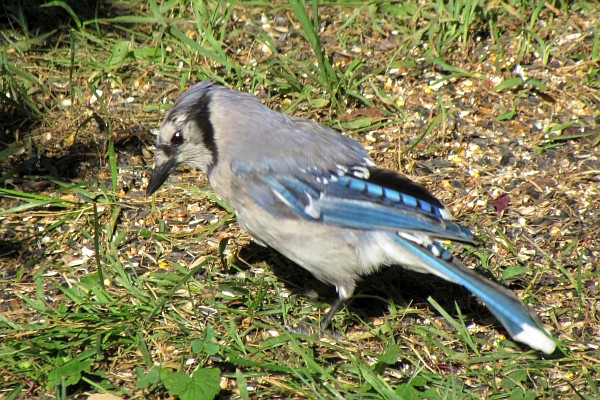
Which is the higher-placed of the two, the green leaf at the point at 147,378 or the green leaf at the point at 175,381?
the green leaf at the point at 175,381

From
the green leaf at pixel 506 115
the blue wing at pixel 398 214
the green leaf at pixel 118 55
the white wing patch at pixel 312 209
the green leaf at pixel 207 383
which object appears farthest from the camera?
the green leaf at pixel 118 55

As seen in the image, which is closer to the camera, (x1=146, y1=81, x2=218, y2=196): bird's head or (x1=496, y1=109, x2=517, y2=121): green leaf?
(x1=146, y1=81, x2=218, y2=196): bird's head

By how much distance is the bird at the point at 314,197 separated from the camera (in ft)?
10.1

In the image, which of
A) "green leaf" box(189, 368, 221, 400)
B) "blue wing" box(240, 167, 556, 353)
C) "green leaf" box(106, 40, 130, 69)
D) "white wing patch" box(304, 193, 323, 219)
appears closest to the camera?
"green leaf" box(189, 368, 221, 400)

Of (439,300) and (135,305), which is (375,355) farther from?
(135,305)

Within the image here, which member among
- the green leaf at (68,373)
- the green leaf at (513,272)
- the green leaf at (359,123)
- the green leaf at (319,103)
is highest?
the green leaf at (319,103)

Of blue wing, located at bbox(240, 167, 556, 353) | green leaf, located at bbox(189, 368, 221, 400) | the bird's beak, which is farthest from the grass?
the bird's beak

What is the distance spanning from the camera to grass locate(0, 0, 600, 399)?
3039 mm

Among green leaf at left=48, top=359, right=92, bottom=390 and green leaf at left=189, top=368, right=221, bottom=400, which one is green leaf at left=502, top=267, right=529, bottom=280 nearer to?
green leaf at left=189, top=368, right=221, bottom=400

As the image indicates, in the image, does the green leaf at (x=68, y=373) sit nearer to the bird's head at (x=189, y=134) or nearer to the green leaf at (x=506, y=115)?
the bird's head at (x=189, y=134)

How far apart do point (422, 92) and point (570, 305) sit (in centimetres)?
148

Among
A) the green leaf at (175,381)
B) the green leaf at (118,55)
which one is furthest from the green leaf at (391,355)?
the green leaf at (118,55)

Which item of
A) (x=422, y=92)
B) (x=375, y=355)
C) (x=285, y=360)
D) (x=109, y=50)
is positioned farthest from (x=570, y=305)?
(x=109, y=50)

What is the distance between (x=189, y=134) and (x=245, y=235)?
0.63 metres
